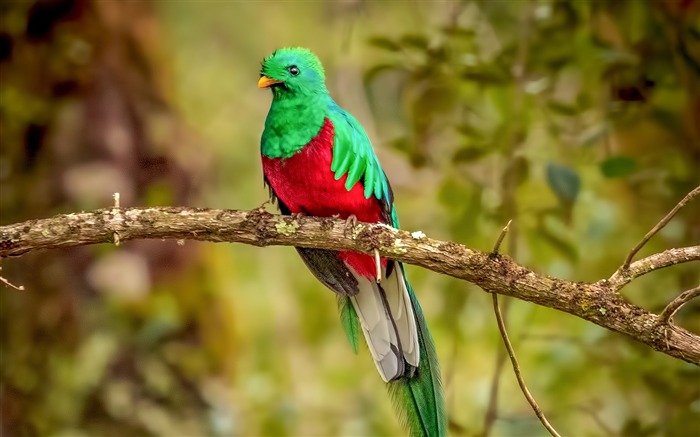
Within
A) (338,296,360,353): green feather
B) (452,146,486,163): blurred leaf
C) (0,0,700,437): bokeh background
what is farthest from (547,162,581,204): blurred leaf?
(338,296,360,353): green feather

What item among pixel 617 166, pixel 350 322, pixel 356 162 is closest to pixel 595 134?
pixel 617 166

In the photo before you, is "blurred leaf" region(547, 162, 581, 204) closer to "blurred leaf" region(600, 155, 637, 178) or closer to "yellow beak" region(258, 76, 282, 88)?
"blurred leaf" region(600, 155, 637, 178)

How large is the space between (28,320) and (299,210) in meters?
2.03

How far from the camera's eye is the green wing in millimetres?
3098

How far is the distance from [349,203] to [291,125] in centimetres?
35

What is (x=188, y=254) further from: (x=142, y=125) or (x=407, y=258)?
(x=407, y=258)

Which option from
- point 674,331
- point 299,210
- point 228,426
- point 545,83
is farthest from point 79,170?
point 674,331

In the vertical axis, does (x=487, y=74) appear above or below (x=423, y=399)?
above

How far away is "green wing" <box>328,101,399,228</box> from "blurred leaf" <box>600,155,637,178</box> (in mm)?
872

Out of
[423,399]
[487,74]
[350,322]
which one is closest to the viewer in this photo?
[423,399]

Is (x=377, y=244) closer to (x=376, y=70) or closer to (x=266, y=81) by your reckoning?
(x=266, y=81)

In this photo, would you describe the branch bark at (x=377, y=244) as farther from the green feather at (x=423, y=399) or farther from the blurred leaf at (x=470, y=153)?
the blurred leaf at (x=470, y=153)

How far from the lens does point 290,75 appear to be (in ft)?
10.6

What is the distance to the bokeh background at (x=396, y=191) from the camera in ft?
12.2
